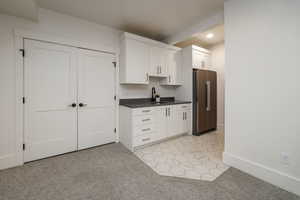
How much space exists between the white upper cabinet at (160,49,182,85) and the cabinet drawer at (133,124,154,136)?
1.38 m

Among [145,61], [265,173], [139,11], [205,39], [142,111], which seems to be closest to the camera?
[265,173]

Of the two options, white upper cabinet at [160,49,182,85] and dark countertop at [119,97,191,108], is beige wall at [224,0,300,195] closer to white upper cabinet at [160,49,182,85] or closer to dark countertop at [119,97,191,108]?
dark countertop at [119,97,191,108]

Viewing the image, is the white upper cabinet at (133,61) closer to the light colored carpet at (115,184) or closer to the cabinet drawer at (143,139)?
the cabinet drawer at (143,139)

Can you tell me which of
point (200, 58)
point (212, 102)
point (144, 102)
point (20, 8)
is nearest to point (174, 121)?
point (144, 102)

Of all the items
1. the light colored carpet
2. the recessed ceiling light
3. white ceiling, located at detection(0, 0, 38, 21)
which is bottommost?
the light colored carpet

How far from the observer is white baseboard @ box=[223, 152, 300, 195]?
148cm

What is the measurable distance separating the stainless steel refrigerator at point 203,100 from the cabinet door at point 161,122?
94 cm

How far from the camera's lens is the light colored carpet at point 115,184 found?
1432 mm

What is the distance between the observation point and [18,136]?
2.07m

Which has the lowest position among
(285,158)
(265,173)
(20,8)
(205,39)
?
(265,173)

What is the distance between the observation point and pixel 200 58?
3.65m

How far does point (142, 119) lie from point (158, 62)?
5.05 feet

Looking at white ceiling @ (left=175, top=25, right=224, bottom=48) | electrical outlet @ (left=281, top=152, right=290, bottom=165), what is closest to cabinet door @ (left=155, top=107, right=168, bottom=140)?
electrical outlet @ (left=281, top=152, right=290, bottom=165)

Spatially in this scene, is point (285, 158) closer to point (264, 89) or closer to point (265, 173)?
point (265, 173)
